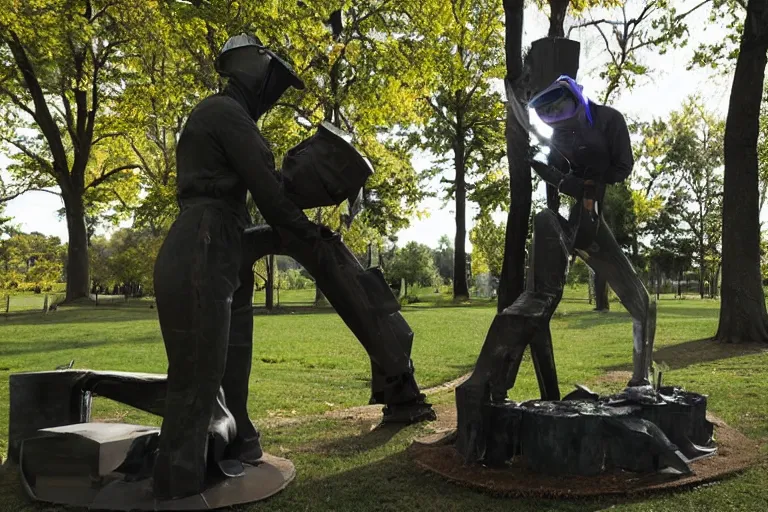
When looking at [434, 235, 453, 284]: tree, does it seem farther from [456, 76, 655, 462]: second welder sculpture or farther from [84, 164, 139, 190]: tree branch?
[456, 76, 655, 462]: second welder sculpture

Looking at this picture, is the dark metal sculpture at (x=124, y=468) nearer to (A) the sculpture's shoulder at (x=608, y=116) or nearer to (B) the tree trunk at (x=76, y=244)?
(A) the sculpture's shoulder at (x=608, y=116)

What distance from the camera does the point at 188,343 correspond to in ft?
14.2

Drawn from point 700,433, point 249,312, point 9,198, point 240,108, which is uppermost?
point 9,198

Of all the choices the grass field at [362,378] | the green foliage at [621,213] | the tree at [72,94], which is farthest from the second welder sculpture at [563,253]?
the green foliage at [621,213]

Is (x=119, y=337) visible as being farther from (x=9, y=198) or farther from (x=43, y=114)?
(x=9, y=198)

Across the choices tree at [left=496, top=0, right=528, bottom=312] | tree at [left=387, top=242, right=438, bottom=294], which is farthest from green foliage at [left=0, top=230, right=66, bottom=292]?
tree at [left=496, top=0, right=528, bottom=312]

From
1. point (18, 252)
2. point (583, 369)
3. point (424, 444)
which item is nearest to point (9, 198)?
point (18, 252)

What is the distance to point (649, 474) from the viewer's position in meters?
4.86

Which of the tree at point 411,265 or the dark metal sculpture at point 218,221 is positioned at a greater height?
the tree at point 411,265

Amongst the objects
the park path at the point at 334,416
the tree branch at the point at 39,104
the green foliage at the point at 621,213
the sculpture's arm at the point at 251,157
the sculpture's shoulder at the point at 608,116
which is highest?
the tree branch at the point at 39,104

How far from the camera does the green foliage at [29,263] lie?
32.4 metres

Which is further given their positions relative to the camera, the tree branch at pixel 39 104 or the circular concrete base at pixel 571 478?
the tree branch at pixel 39 104

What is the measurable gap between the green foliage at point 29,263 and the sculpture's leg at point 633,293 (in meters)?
31.6

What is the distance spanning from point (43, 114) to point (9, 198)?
33.2 ft
